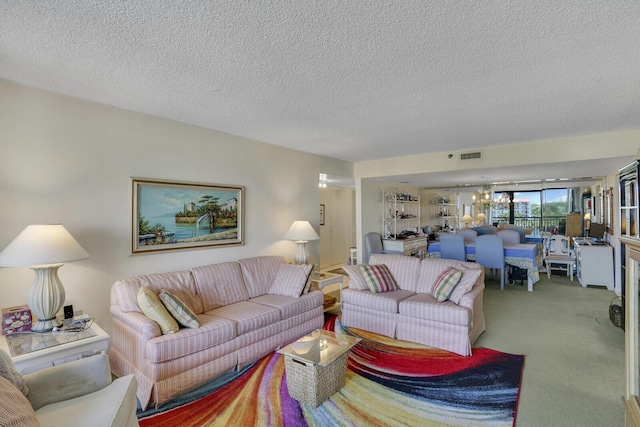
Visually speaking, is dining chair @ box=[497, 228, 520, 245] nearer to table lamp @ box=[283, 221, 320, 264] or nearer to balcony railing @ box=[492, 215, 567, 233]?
balcony railing @ box=[492, 215, 567, 233]

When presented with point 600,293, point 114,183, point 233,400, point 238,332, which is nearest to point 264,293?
point 238,332

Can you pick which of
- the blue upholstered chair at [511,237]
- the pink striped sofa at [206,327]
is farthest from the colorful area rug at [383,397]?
the blue upholstered chair at [511,237]

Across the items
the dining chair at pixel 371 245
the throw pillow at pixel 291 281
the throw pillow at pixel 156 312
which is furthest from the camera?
the dining chair at pixel 371 245

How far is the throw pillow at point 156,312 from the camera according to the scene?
2.54 meters

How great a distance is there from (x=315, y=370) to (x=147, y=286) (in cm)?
174

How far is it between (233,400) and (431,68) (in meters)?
2.86

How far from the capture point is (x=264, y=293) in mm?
3850

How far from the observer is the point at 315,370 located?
228cm

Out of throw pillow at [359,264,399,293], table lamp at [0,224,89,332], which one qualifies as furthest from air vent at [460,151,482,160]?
table lamp at [0,224,89,332]

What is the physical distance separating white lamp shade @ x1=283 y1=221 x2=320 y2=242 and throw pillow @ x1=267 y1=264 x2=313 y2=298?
0.57m

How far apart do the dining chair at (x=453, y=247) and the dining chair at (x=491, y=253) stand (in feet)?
0.89

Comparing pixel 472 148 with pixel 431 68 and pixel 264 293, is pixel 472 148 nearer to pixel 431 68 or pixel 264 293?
pixel 431 68

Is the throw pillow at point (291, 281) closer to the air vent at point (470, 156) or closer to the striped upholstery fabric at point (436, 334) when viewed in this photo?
the striped upholstery fabric at point (436, 334)

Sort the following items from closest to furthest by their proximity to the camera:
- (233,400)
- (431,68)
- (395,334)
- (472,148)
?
(431,68), (233,400), (395,334), (472,148)
